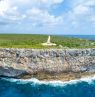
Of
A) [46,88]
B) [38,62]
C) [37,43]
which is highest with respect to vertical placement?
[37,43]

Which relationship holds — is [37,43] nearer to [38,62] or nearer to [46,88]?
[38,62]

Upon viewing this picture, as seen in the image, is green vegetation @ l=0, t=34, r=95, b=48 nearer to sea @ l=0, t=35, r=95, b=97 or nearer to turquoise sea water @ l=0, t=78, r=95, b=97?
sea @ l=0, t=35, r=95, b=97

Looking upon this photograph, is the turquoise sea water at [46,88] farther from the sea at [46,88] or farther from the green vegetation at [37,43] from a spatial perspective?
the green vegetation at [37,43]

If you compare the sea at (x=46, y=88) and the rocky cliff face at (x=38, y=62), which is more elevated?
the rocky cliff face at (x=38, y=62)

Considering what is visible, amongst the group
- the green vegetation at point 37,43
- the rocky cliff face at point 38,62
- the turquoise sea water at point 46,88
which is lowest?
the turquoise sea water at point 46,88

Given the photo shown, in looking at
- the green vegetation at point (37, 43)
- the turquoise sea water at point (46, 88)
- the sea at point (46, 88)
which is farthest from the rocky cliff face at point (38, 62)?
the green vegetation at point (37, 43)

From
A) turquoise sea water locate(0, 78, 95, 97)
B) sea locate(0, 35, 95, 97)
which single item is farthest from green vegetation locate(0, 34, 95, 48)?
turquoise sea water locate(0, 78, 95, 97)

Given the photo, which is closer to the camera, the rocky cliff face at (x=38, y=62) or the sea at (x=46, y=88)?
the sea at (x=46, y=88)

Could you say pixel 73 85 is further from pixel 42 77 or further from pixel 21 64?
pixel 21 64

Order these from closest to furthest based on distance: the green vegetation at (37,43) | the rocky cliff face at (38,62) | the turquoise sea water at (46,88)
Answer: the turquoise sea water at (46,88)
the rocky cliff face at (38,62)
the green vegetation at (37,43)

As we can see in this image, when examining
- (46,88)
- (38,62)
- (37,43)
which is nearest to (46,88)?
(46,88)
